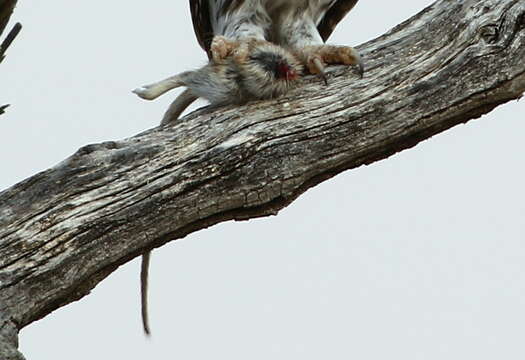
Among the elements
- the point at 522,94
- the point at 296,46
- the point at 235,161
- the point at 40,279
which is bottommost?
the point at 40,279

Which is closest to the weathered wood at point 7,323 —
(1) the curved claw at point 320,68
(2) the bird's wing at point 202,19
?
(1) the curved claw at point 320,68

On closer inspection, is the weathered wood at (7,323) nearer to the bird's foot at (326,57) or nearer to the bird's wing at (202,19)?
the bird's foot at (326,57)

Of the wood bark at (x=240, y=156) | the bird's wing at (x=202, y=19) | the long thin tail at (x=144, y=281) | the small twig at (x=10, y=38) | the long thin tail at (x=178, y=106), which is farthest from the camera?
the bird's wing at (x=202, y=19)

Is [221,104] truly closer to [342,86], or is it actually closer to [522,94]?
[342,86]

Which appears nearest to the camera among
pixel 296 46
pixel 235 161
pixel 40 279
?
pixel 40 279

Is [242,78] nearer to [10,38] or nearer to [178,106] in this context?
[178,106]

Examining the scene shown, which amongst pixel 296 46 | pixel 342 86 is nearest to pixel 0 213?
pixel 342 86

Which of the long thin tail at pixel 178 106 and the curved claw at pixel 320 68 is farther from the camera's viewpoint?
the long thin tail at pixel 178 106
